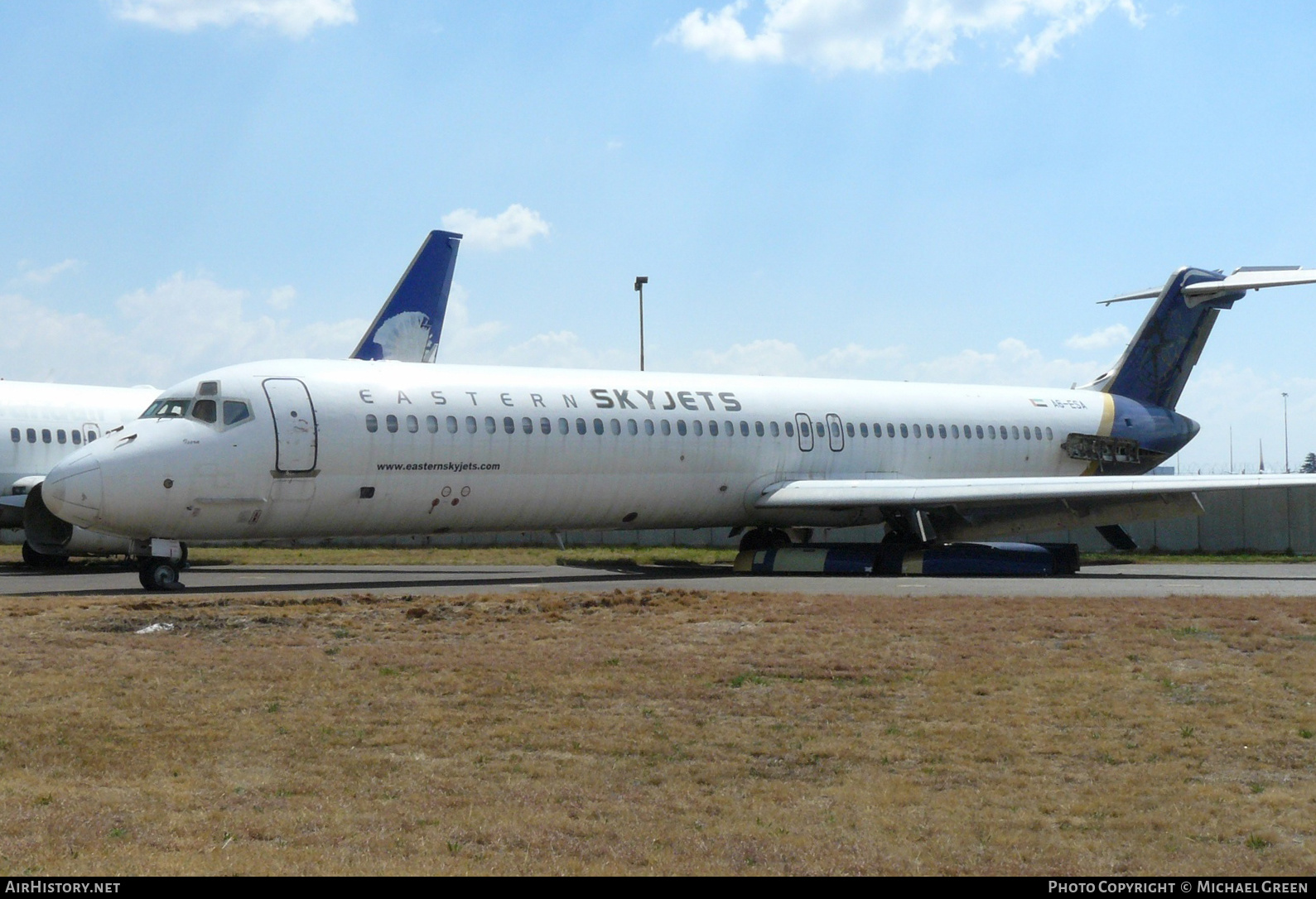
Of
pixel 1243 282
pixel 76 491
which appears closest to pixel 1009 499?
pixel 1243 282

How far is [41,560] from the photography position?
88.8ft

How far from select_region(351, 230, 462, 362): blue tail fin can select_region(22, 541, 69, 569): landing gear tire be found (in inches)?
→ 427

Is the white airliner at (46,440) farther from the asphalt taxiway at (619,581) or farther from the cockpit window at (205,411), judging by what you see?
the cockpit window at (205,411)

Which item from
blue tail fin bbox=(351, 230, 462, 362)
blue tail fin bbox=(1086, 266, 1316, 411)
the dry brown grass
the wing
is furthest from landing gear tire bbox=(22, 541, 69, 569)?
blue tail fin bbox=(1086, 266, 1316, 411)

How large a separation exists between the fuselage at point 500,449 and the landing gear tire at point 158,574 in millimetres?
449

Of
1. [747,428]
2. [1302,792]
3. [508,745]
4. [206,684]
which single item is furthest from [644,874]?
[747,428]

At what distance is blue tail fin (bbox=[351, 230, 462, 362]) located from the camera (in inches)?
1437

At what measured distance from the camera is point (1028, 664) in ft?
39.3

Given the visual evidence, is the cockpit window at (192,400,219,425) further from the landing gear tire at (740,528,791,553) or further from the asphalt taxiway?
the landing gear tire at (740,528,791,553)

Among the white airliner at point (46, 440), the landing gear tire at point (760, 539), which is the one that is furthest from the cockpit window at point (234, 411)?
the landing gear tire at point (760, 539)

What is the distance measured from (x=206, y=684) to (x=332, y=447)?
33.6ft

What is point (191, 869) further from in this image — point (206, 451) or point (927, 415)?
point (927, 415)

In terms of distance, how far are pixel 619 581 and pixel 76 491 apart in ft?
28.7

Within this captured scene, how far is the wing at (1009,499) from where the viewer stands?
25.5 m
